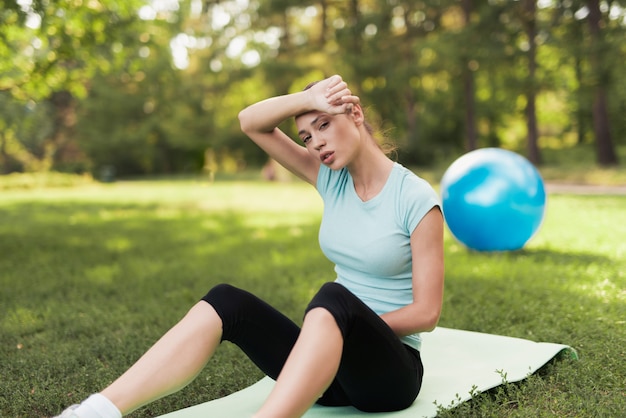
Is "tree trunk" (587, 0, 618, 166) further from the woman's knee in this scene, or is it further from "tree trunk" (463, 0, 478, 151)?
the woman's knee

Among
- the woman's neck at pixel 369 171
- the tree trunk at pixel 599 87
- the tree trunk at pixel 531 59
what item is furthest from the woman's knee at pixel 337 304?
the tree trunk at pixel 531 59

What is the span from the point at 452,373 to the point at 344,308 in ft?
4.43

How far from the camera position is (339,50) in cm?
Answer: 2803

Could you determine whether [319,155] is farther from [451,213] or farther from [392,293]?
[451,213]

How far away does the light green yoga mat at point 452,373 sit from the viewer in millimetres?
3113

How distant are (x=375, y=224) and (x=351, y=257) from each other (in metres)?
0.18

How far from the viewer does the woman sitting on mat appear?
96.5 inches

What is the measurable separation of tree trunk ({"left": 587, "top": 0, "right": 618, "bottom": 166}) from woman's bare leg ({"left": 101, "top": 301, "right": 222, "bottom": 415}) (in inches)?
675

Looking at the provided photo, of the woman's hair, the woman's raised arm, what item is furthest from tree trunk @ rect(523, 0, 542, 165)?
the woman's raised arm

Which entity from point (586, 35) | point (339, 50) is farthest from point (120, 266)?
point (339, 50)

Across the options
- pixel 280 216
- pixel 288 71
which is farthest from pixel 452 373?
pixel 288 71

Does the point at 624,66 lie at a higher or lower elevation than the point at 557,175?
higher

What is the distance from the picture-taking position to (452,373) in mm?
3568

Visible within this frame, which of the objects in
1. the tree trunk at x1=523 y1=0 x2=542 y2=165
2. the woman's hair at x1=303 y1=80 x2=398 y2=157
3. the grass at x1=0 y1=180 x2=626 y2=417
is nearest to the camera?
the woman's hair at x1=303 y1=80 x2=398 y2=157
